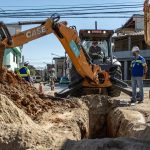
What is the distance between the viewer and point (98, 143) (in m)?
5.46

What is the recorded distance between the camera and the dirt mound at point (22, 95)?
349 inches

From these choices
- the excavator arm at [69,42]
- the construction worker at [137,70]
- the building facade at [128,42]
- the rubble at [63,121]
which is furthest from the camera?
the building facade at [128,42]

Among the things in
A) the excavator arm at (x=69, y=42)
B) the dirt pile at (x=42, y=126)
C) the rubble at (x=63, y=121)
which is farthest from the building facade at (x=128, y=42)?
the dirt pile at (x=42, y=126)

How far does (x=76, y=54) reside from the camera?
40.1 ft

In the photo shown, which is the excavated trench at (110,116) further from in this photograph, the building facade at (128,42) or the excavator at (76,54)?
the building facade at (128,42)

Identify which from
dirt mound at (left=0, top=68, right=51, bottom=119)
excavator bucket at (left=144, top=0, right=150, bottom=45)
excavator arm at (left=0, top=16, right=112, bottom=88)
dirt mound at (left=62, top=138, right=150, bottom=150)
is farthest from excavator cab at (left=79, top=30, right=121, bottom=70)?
dirt mound at (left=62, top=138, right=150, bottom=150)

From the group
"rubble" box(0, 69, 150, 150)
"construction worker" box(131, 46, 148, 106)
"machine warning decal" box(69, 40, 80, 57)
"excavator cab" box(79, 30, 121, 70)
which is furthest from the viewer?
"excavator cab" box(79, 30, 121, 70)

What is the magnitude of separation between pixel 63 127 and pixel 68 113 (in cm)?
185

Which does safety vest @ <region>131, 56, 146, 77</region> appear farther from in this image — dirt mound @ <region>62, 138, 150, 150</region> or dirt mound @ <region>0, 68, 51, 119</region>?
dirt mound @ <region>62, 138, 150, 150</region>

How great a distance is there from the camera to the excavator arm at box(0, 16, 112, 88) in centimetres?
1052

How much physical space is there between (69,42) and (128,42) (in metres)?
34.8

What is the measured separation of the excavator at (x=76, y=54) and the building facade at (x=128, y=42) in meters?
28.5

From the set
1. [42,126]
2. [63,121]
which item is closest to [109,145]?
[42,126]

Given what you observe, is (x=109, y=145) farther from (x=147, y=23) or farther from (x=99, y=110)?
(x=99, y=110)
